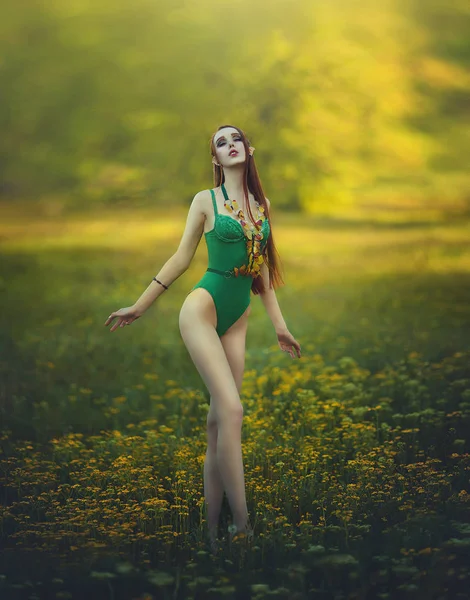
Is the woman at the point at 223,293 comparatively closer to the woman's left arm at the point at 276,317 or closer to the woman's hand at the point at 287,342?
the woman's left arm at the point at 276,317

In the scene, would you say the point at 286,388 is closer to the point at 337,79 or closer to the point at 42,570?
the point at 42,570

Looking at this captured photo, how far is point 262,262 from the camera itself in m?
4.28

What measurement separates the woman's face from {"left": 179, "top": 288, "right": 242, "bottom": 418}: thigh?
2.15 feet

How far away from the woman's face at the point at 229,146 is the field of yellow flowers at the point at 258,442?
177 centimetres

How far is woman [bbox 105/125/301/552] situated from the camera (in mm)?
4031

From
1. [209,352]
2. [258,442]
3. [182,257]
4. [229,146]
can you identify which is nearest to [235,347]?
[209,352]

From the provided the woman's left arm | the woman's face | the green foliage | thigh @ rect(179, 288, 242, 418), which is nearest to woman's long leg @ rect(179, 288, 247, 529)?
thigh @ rect(179, 288, 242, 418)

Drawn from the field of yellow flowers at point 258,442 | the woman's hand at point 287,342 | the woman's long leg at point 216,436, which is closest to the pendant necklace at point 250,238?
the woman's long leg at point 216,436

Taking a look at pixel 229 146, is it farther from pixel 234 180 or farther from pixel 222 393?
pixel 222 393

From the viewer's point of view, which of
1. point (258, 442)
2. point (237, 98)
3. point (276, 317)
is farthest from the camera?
point (237, 98)

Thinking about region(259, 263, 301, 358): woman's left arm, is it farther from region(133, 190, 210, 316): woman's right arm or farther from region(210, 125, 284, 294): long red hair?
region(133, 190, 210, 316): woman's right arm

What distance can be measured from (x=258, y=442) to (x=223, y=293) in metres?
1.79

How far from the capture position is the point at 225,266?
420 centimetres

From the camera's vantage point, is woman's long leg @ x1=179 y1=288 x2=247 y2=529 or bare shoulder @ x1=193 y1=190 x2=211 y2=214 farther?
bare shoulder @ x1=193 y1=190 x2=211 y2=214
